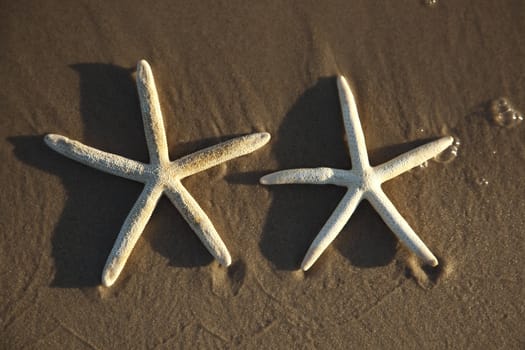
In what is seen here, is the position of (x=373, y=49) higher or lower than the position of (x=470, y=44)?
higher

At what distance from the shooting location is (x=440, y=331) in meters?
3.17

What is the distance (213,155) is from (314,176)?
2.51 feet

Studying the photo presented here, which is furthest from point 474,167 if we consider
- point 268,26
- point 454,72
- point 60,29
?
point 60,29

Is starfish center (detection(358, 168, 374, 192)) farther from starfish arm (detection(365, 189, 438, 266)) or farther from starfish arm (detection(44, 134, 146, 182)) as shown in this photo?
starfish arm (detection(44, 134, 146, 182))

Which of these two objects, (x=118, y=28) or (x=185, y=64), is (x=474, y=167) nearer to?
(x=185, y=64)

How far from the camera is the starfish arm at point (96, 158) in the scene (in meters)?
3.01

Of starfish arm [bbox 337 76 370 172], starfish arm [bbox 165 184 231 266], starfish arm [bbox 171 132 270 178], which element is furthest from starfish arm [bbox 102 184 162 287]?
starfish arm [bbox 337 76 370 172]

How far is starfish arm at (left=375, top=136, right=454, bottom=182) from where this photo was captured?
3.02 metres

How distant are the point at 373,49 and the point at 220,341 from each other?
2.59 meters

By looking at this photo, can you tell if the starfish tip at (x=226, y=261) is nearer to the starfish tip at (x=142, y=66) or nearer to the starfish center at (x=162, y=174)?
the starfish center at (x=162, y=174)

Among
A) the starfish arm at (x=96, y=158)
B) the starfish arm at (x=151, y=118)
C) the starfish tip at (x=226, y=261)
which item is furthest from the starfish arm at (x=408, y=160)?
the starfish arm at (x=96, y=158)

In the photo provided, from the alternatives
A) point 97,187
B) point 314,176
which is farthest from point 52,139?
point 314,176

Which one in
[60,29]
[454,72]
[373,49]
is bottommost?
[454,72]

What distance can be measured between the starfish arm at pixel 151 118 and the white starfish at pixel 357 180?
849mm
